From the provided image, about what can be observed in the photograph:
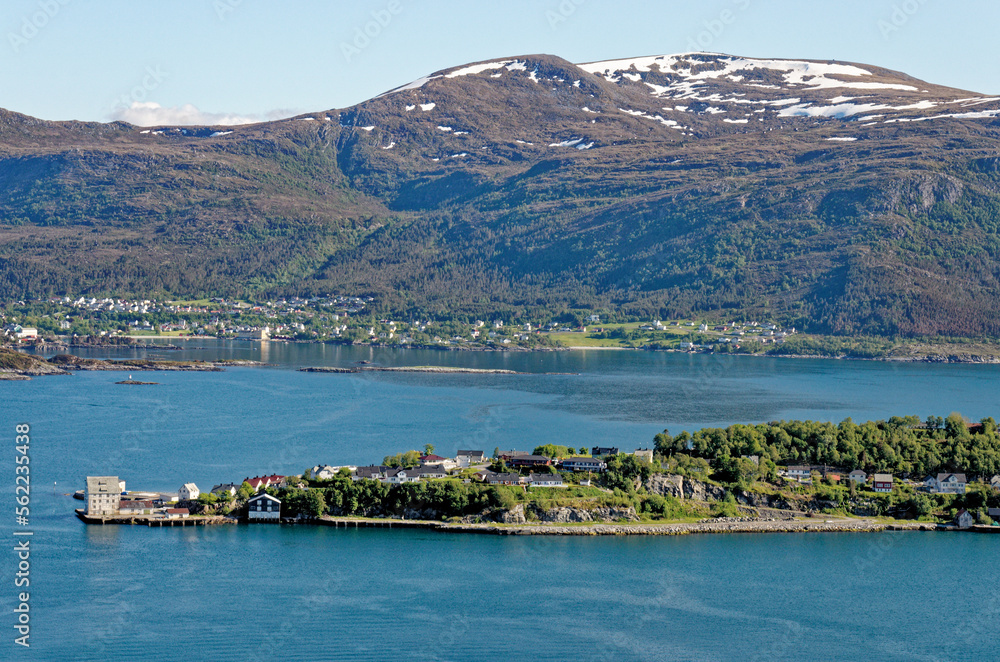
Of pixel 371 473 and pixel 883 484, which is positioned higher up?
pixel 371 473

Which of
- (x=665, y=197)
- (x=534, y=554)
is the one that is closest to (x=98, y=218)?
(x=665, y=197)

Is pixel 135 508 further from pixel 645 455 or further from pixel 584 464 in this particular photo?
pixel 645 455

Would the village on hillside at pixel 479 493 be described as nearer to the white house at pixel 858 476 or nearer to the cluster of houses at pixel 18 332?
the white house at pixel 858 476

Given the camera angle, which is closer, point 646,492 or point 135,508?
point 135,508

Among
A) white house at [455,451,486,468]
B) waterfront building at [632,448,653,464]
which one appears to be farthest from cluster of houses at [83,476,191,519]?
waterfront building at [632,448,653,464]

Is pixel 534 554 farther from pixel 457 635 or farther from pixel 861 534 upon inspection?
pixel 861 534

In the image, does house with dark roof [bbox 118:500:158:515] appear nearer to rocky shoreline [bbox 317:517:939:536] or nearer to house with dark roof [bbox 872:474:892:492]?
rocky shoreline [bbox 317:517:939:536]

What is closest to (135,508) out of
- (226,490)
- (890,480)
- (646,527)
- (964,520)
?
(226,490)
